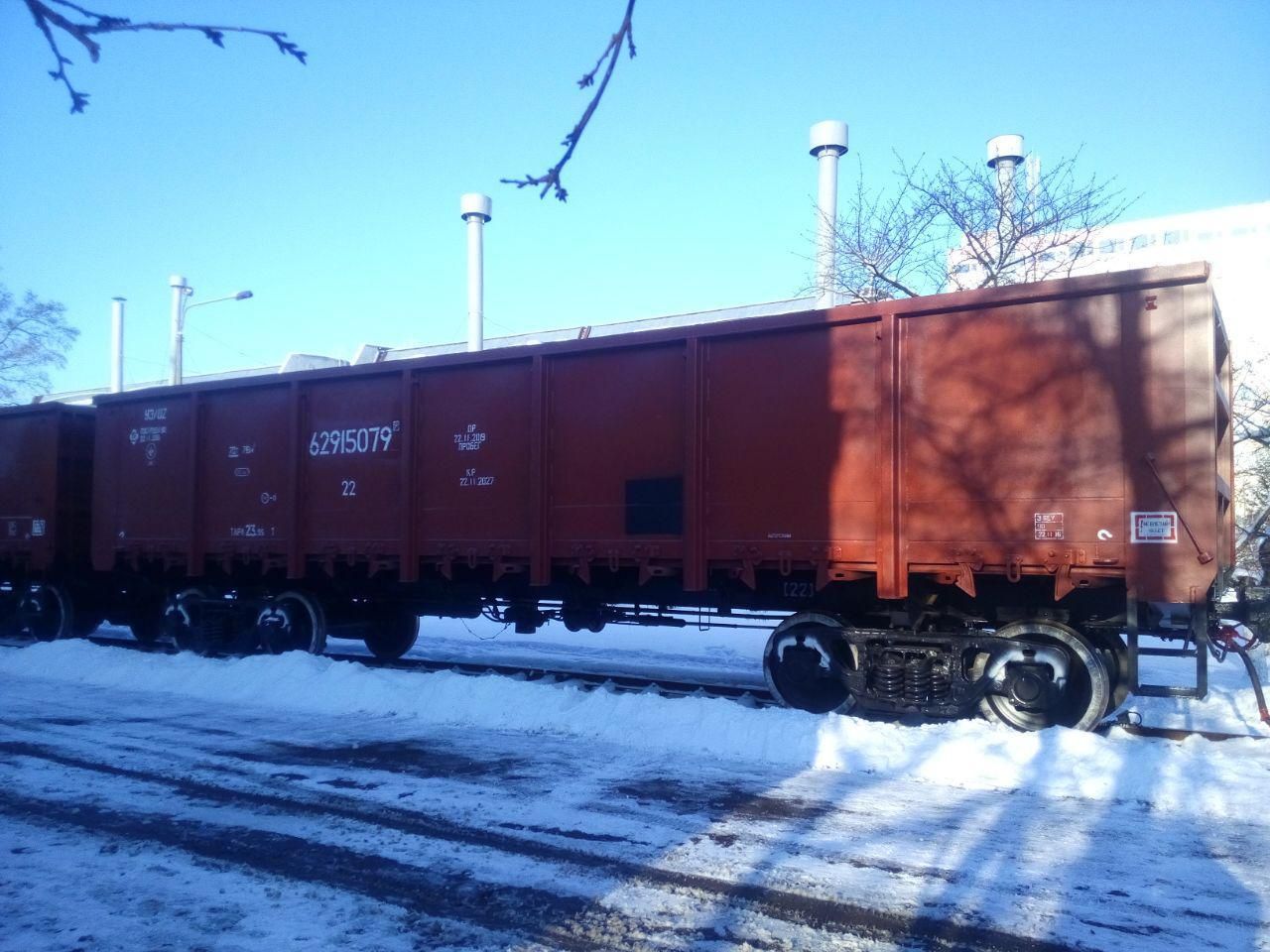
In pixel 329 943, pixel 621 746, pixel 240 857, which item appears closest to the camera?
pixel 329 943

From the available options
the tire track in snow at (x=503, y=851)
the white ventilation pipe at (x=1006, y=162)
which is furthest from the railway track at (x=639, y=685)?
the white ventilation pipe at (x=1006, y=162)

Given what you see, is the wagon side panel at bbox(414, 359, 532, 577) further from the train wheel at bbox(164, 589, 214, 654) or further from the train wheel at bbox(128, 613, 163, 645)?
the train wheel at bbox(128, 613, 163, 645)

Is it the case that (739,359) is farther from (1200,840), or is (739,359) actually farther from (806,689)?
(1200,840)

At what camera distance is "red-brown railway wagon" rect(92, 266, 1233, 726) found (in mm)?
6988

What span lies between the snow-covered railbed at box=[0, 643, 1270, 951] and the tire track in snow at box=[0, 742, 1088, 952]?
18 mm

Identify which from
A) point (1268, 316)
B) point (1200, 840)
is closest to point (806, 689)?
point (1200, 840)

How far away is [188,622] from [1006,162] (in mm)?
15855

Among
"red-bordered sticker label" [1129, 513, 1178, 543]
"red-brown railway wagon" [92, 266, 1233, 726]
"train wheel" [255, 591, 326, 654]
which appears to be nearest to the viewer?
"red-bordered sticker label" [1129, 513, 1178, 543]

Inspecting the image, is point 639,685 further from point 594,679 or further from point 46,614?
point 46,614

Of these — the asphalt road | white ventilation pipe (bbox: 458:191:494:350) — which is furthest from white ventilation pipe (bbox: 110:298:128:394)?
the asphalt road

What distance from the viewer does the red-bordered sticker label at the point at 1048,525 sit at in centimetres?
714

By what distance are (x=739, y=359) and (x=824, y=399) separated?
852 millimetres

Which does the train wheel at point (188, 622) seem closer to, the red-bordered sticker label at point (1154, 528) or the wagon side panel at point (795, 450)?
the wagon side panel at point (795, 450)

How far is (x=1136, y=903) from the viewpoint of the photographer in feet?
14.3
